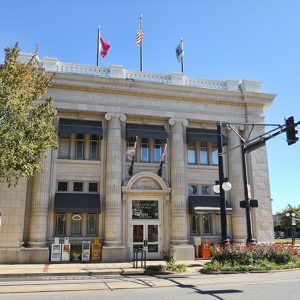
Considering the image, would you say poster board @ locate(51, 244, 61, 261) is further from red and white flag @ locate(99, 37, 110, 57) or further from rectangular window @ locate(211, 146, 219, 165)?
red and white flag @ locate(99, 37, 110, 57)

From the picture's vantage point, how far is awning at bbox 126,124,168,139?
25.6m

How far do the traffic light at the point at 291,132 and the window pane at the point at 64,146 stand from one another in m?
14.5

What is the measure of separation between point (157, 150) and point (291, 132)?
11486 mm

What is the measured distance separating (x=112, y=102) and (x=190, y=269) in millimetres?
12604

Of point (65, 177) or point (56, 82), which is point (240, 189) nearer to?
point (65, 177)

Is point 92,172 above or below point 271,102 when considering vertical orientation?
below

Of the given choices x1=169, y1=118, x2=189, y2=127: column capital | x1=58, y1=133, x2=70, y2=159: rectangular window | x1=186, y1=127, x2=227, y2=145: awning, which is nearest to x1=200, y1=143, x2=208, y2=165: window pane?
x1=186, y1=127, x2=227, y2=145: awning

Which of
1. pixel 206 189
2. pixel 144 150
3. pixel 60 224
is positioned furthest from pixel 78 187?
pixel 206 189

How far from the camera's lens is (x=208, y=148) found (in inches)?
1106

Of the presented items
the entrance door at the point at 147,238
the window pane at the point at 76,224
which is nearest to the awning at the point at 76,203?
the window pane at the point at 76,224

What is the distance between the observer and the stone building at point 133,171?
23.5m

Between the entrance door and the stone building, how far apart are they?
0.07m

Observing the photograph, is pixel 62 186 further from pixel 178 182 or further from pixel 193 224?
pixel 193 224

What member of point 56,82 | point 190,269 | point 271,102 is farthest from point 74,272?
point 271,102
